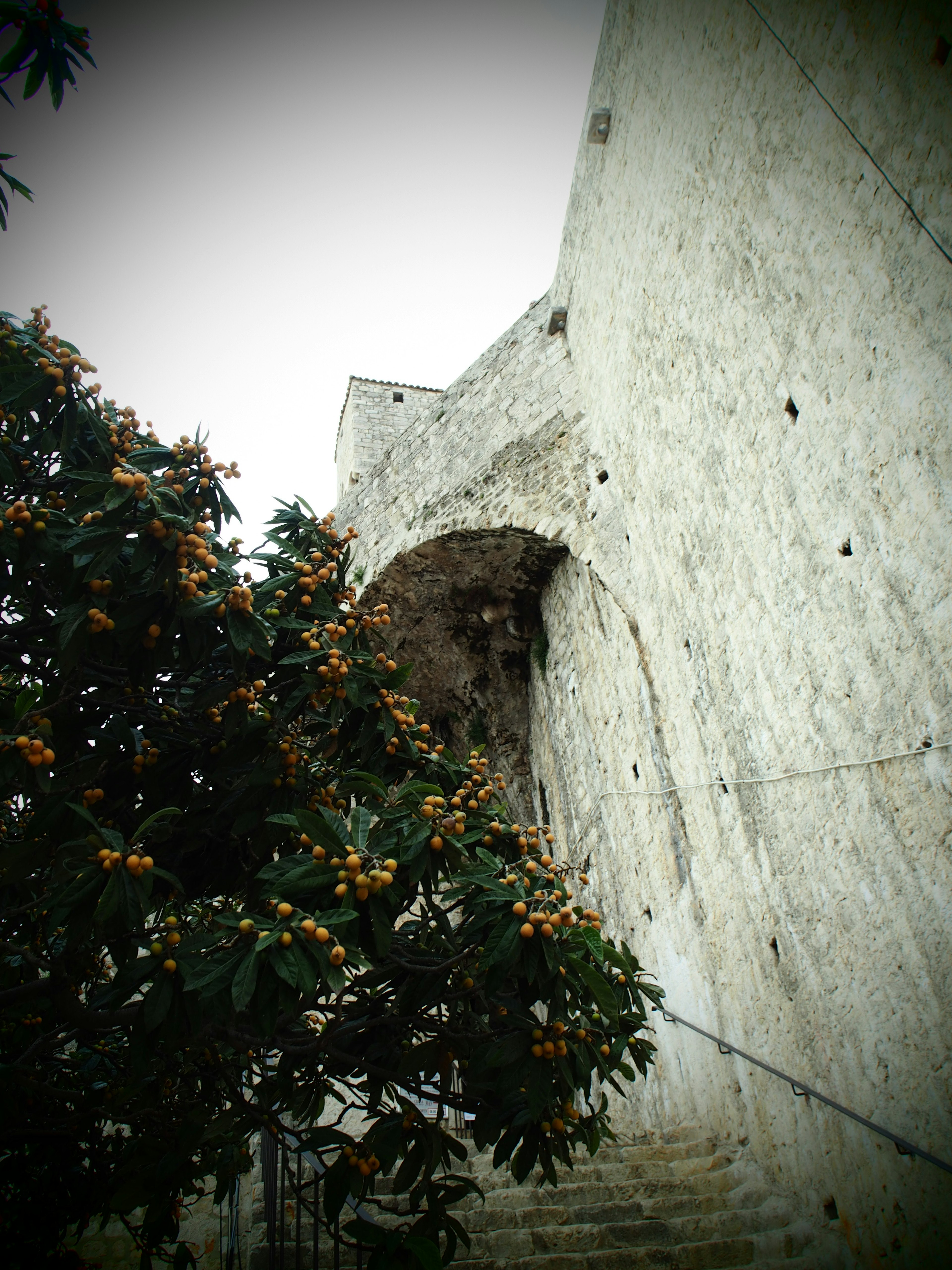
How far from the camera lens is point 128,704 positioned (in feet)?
7.52

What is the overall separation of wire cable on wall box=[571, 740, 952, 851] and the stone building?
0.02 meters

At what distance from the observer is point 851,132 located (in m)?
2.68

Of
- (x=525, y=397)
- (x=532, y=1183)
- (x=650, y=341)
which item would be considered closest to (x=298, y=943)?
(x=532, y=1183)

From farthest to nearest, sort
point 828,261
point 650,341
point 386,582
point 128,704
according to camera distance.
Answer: point 386,582
point 650,341
point 828,261
point 128,704

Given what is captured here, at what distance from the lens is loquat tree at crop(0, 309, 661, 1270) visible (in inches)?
72.4

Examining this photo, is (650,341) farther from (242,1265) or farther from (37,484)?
(242,1265)

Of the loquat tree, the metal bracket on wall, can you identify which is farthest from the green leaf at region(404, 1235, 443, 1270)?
the metal bracket on wall

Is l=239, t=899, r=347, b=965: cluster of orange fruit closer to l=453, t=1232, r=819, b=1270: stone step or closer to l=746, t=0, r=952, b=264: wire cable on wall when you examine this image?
l=453, t=1232, r=819, b=1270: stone step

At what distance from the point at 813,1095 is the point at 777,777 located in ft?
3.99

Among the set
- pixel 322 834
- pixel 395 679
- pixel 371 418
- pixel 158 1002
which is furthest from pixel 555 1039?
pixel 371 418

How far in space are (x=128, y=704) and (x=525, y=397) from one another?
4.97 meters

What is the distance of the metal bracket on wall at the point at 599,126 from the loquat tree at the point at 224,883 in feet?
13.7

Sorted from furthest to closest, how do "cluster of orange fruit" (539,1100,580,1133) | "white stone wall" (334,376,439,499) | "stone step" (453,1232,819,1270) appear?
"white stone wall" (334,376,439,499) → "stone step" (453,1232,819,1270) → "cluster of orange fruit" (539,1100,580,1133)

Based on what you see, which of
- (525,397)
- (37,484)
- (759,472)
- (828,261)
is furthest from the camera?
(525,397)
